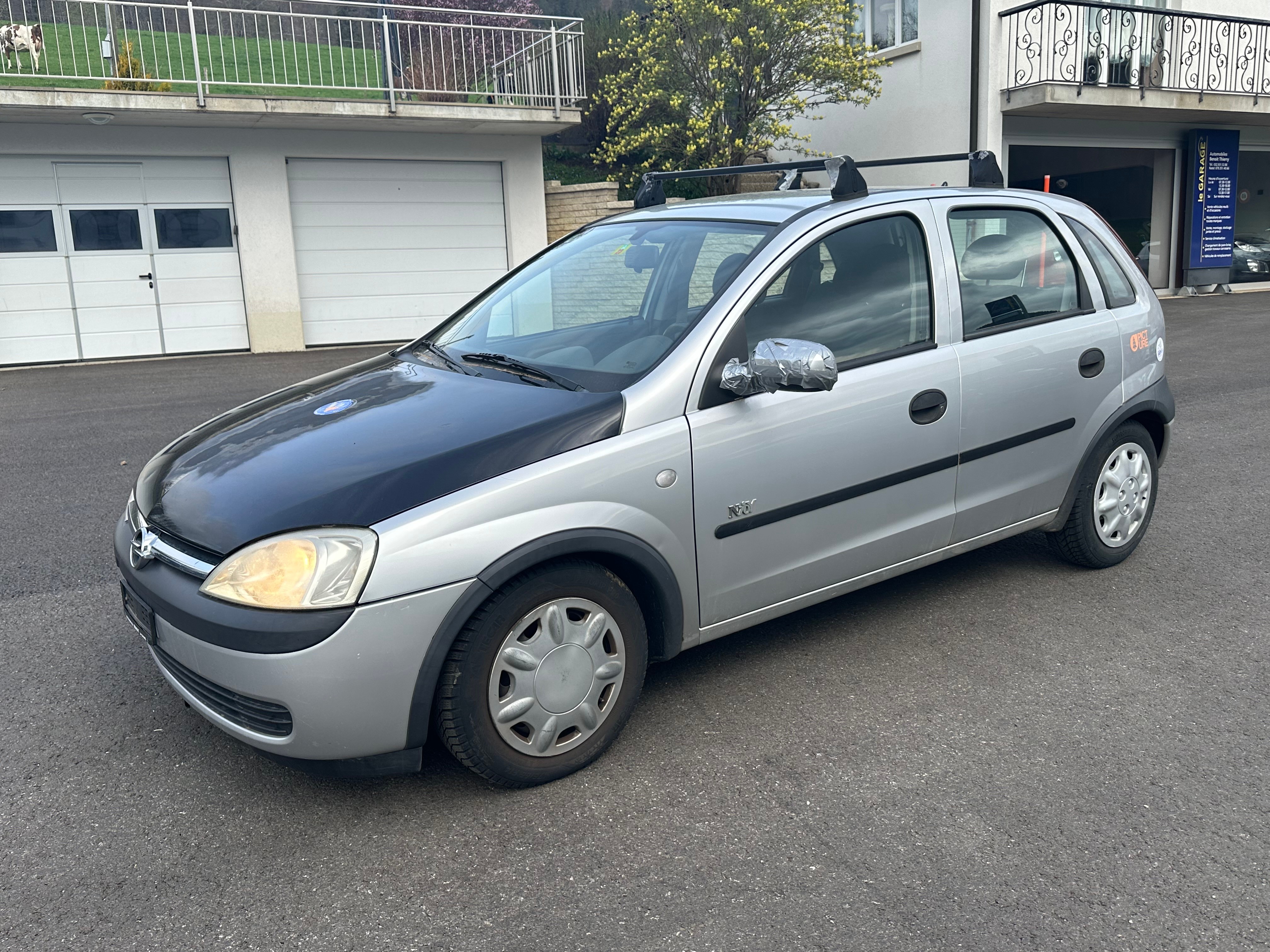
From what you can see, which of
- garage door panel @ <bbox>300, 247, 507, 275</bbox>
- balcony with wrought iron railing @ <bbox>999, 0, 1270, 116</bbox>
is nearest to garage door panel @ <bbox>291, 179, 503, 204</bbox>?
garage door panel @ <bbox>300, 247, 507, 275</bbox>

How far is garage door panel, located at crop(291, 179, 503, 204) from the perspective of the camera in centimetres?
1606

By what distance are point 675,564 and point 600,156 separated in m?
17.5

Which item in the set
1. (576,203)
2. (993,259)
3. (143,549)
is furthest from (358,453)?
(576,203)

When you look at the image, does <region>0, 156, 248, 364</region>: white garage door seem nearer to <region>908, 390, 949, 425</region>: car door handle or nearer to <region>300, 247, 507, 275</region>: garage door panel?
<region>300, 247, 507, 275</region>: garage door panel

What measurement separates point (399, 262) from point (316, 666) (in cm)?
1488

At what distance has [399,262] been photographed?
16.7 meters

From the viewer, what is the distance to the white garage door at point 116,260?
572 inches

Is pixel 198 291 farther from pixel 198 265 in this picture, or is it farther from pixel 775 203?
pixel 775 203

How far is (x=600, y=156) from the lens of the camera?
19547 millimetres

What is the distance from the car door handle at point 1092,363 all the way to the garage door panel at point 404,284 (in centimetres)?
1280

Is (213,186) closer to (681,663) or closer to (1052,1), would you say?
A: (1052,1)

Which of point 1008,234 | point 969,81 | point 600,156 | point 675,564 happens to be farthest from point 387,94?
point 675,564

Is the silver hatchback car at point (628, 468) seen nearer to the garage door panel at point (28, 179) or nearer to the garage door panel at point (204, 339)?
the garage door panel at point (204, 339)

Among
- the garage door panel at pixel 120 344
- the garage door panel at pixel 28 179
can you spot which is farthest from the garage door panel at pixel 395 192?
the garage door panel at pixel 28 179
